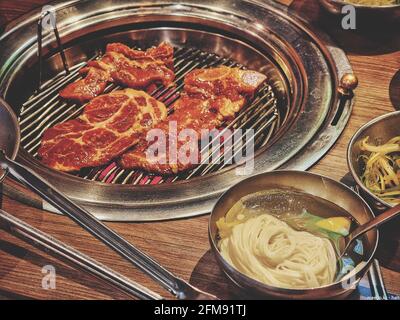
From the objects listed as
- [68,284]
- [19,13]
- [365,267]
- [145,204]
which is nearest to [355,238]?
[365,267]

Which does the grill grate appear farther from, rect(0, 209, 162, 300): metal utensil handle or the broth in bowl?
rect(0, 209, 162, 300): metal utensil handle

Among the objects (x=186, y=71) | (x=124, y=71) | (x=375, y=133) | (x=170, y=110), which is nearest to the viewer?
(x=375, y=133)

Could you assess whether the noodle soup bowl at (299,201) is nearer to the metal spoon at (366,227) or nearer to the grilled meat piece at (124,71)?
the metal spoon at (366,227)

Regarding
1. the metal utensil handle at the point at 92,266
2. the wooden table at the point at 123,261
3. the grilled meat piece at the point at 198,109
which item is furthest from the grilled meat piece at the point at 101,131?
the metal utensil handle at the point at 92,266

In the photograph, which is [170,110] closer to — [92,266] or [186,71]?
[186,71]

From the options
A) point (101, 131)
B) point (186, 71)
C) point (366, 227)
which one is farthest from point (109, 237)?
point (186, 71)

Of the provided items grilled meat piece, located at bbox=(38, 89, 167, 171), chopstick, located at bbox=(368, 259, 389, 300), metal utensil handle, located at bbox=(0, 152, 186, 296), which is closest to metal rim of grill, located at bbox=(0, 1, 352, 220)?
grilled meat piece, located at bbox=(38, 89, 167, 171)

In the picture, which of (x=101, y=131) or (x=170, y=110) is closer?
(x=101, y=131)
